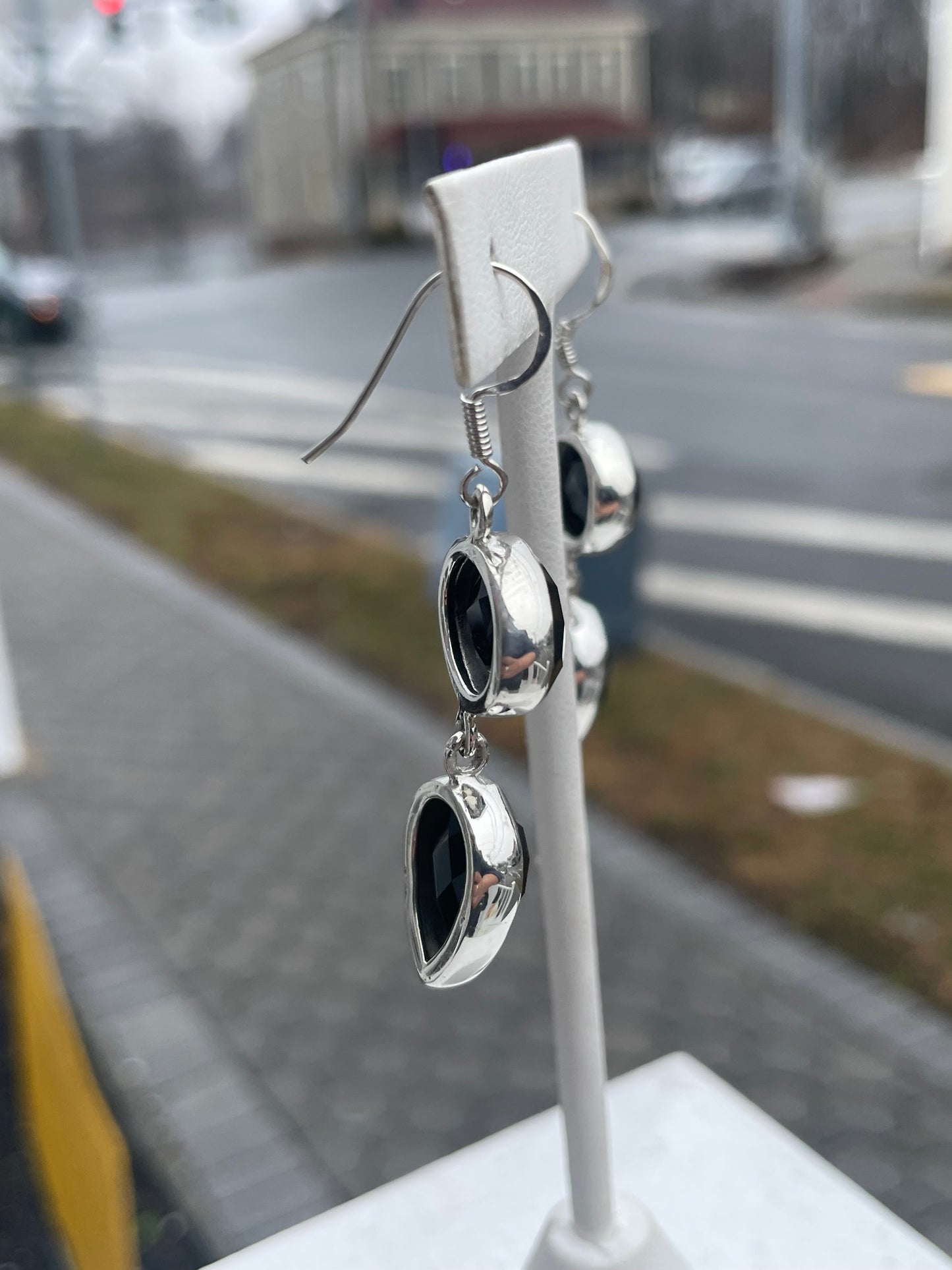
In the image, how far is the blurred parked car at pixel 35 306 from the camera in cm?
1722

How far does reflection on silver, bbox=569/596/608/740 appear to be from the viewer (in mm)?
1503

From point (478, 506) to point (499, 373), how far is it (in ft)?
0.74

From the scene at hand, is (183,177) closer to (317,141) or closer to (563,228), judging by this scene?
(317,141)

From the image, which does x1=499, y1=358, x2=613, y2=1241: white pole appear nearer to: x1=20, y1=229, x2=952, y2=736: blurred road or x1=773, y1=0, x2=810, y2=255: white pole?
x1=20, y1=229, x2=952, y2=736: blurred road

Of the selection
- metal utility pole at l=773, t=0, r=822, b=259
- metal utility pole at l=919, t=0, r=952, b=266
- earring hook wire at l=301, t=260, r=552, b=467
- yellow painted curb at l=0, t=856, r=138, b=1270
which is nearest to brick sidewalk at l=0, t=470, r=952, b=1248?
yellow painted curb at l=0, t=856, r=138, b=1270

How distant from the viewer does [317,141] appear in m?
27.5

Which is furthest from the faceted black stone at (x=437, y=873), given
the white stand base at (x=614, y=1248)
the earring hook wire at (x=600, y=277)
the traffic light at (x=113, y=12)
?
the traffic light at (x=113, y=12)

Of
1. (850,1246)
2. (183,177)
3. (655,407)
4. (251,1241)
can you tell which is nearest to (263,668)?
(251,1241)

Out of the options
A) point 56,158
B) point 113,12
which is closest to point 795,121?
point 56,158

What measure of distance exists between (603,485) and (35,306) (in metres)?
17.6

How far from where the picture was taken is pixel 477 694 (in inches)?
43.4

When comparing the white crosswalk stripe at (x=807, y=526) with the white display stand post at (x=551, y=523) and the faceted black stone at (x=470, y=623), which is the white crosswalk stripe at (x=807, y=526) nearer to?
the white display stand post at (x=551, y=523)

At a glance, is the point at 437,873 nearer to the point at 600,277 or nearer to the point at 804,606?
the point at 600,277

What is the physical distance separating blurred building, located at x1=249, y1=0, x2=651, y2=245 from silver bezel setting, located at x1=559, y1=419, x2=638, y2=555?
23481 mm
